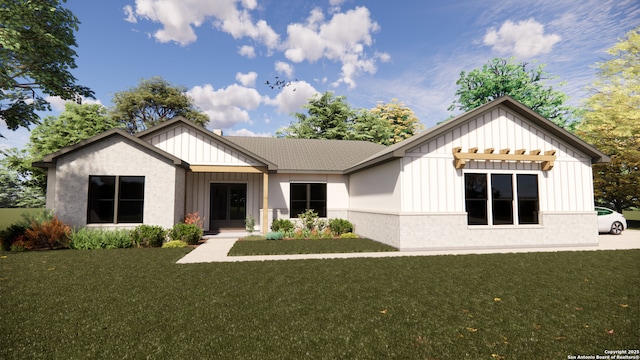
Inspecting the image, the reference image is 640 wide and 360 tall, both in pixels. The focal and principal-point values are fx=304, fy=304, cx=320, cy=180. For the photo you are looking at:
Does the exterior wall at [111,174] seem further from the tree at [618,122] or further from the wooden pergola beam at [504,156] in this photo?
the tree at [618,122]

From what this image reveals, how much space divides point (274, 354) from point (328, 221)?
527 inches

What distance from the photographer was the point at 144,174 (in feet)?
43.0

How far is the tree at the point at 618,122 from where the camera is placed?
21.0 meters

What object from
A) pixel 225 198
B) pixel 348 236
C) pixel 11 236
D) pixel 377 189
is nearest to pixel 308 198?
pixel 348 236

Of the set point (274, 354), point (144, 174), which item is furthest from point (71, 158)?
point (274, 354)

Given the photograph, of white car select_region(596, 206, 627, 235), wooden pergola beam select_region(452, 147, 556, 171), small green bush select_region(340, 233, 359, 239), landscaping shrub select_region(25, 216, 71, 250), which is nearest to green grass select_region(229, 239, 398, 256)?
small green bush select_region(340, 233, 359, 239)

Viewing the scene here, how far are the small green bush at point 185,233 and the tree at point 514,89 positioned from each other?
32882mm

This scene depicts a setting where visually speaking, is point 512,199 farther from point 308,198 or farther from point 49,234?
point 49,234

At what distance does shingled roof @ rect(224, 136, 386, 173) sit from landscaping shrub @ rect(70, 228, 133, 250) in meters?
7.72

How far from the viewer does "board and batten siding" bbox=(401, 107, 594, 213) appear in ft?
38.6

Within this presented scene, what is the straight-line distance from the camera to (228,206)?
18.2 m

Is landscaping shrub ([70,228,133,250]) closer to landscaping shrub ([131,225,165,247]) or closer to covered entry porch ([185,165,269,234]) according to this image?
landscaping shrub ([131,225,165,247])

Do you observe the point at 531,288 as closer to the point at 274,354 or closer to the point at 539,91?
the point at 274,354

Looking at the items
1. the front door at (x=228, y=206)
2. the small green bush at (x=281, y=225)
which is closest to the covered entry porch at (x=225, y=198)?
the front door at (x=228, y=206)
